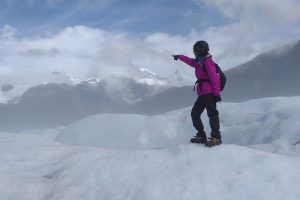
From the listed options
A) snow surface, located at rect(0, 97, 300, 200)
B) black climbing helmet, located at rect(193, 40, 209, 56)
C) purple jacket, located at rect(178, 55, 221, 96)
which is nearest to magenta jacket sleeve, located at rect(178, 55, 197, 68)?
purple jacket, located at rect(178, 55, 221, 96)

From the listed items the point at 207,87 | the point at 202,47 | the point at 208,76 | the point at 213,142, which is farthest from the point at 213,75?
the point at 213,142

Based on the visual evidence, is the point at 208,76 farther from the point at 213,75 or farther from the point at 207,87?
the point at 207,87

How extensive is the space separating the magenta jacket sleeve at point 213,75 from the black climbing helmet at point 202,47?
304 mm

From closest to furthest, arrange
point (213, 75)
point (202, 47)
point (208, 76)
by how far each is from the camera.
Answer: point (213, 75), point (208, 76), point (202, 47)

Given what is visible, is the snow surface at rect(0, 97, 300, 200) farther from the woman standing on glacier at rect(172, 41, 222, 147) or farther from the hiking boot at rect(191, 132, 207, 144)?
the woman standing on glacier at rect(172, 41, 222, 147)

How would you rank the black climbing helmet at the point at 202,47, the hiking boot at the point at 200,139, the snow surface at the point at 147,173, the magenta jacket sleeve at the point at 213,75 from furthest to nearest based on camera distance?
the hiking boot at the point at 200,139 < the black climbing helmet at the point at 202,47 < the magenta jacket sleeve at the point at 213,75 < the snow surface at the point at 147,173

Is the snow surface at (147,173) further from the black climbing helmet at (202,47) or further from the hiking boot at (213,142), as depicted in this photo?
the black climbing helmet at (202,47)

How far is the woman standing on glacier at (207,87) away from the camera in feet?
30.0

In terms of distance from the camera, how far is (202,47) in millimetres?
9406

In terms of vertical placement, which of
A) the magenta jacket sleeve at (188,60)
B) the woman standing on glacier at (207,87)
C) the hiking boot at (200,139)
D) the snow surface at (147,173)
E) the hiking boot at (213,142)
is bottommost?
the snow surface at (147,173)

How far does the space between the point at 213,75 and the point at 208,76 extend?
0.47 feet

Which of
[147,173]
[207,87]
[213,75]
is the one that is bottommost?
[147,173]

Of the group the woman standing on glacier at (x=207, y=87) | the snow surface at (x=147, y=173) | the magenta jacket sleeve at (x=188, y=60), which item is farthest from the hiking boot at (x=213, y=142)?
the magenta jacket sleeve at (x=188, y=60)

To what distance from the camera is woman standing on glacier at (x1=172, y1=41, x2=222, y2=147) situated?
9.14 meters
